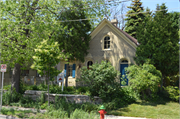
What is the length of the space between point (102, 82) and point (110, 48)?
18.2 ft

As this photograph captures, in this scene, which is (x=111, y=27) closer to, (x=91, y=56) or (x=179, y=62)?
(x=91, y=56)

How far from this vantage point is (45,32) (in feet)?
44.1

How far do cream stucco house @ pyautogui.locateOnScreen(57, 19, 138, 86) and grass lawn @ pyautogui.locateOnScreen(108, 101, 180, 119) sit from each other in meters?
4.87

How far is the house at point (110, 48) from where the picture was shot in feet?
49.9

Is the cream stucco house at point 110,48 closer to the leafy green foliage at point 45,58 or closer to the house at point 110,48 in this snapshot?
the house at point 110,48

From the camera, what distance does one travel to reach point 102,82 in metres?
11.4

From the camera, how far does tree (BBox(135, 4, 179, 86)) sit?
1248 cm

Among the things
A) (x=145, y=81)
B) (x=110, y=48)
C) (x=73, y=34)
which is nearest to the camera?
(x=145, y=81)

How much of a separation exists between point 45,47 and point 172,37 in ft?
32.0

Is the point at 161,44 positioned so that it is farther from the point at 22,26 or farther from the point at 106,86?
the point at 22,26

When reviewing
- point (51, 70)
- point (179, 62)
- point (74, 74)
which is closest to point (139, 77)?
point (179, 62)

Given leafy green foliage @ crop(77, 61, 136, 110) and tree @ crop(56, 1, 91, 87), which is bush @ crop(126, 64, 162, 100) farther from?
tree @ crop(56, 1, 91, 87)

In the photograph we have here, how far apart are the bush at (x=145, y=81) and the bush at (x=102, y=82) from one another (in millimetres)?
1485

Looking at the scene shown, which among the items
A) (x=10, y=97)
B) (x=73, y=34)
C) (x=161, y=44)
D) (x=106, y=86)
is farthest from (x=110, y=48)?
(x=10, y=97)
